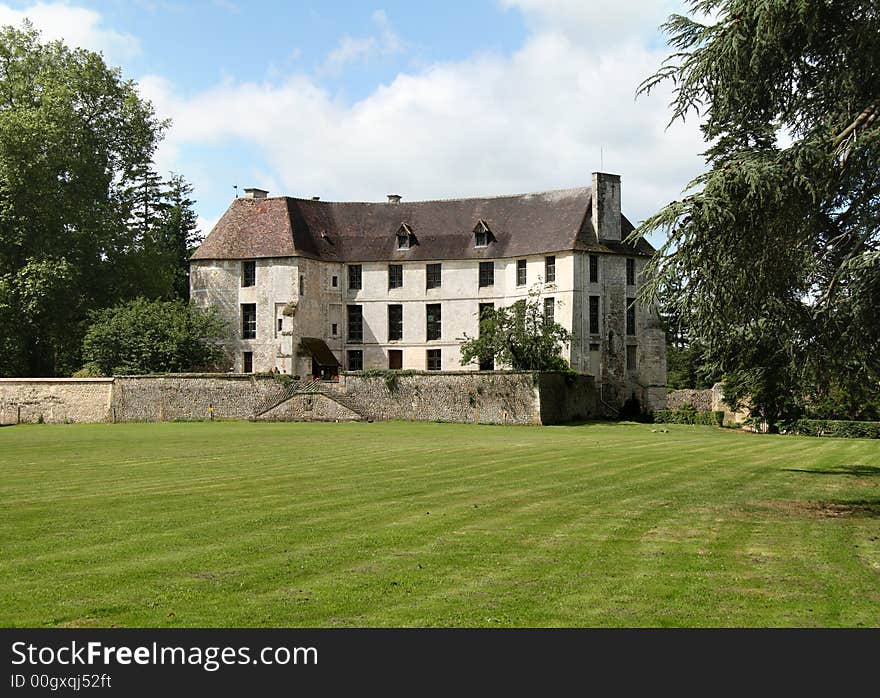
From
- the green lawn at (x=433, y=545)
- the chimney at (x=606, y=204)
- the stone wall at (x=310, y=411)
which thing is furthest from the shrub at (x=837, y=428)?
the green lawn at (x=433, y=545)

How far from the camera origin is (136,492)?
45.3 ft

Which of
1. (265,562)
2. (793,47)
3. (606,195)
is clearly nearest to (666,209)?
(793,47)

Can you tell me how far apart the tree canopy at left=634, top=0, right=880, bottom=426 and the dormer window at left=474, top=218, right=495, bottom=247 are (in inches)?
1522

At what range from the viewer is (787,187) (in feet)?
43.3

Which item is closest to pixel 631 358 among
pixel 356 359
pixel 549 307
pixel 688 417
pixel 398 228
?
pixel 549 307

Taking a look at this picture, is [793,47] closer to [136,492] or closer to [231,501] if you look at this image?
[231,501]

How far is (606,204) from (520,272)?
18.9 feet

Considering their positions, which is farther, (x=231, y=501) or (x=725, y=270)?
(x=725, y=270)

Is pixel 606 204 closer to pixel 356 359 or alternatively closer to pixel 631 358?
pixel 631 358

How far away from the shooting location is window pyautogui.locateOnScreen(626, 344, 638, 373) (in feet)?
173

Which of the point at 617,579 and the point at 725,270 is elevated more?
the point at 725,270

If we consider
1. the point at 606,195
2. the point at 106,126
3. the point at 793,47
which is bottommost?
the point at 793,47

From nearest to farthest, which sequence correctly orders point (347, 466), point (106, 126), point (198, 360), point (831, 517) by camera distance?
point (831, 517), point (347, 466), point (198, 360), point (106, 126)

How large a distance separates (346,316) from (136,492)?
42.5 metres
